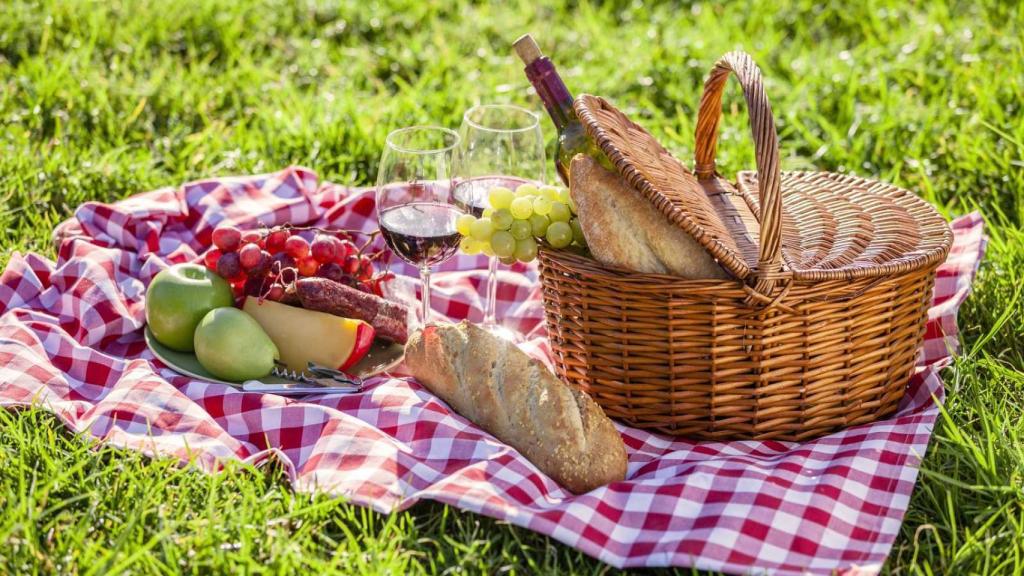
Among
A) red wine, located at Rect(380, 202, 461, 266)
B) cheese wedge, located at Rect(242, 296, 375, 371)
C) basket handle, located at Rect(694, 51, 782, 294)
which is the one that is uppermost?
basket handle, located at Rect(694, 51, 782, 294)

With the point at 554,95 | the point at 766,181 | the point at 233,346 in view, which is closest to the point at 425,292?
the point at 233,346

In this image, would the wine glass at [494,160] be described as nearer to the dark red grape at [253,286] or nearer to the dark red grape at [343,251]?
the dark red grape at [343,251]

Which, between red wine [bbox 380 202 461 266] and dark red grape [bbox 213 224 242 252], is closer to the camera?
red wine [bbox 380 202 461 266]

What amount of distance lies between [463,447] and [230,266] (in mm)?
903

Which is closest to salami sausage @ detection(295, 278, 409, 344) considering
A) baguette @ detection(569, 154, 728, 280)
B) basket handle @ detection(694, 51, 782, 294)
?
baguette @ detection(569, 154, 728, 280)

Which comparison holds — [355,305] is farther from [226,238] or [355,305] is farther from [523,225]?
[523,225]

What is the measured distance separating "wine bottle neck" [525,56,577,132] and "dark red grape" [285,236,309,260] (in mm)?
759

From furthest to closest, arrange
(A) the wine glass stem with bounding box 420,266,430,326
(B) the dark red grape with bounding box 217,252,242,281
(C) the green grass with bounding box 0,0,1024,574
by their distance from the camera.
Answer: (B) the dark red grape with bounding box 217,252,242,281 < (A) the wine glass stem with bounding box 420,266,430,326 < (C) the green grass with bounding box 0,0,1024,574

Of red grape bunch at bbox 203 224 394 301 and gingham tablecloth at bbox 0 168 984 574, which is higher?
red grape bunch at bbox 203 224 394 301

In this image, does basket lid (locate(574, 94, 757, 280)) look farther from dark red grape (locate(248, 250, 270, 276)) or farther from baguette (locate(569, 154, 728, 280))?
dark red grape (locate(248, 250, 270, 276))

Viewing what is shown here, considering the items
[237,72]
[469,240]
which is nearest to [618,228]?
[469,240]

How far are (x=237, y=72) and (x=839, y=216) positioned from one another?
3.04m

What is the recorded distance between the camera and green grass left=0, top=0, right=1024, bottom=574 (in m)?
2.27

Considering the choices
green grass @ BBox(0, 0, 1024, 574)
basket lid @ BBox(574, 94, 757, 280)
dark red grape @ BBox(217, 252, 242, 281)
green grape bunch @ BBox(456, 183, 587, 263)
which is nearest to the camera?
green grass @ BBox(0, 0, 1024, 574)
